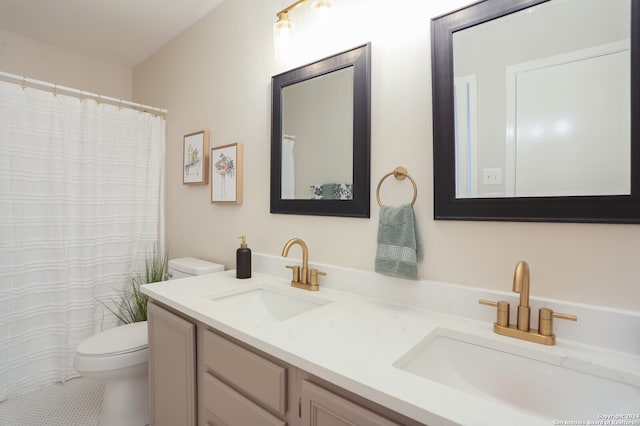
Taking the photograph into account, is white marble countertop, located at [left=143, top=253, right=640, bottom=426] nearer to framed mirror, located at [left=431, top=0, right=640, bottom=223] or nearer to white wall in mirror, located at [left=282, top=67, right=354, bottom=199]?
framed mirror, located at [left=431, top=0, right=640, bottom=223]

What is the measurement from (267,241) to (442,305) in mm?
972

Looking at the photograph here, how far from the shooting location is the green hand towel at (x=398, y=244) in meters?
1.14

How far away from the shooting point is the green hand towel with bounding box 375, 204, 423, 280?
44.8 inches

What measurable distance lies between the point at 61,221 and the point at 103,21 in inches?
55.7

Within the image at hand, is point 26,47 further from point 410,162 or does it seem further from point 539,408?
point 539,408

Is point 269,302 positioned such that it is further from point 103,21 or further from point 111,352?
point 103,21

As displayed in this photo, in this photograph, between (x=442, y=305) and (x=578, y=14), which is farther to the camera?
(x=442, y=305)

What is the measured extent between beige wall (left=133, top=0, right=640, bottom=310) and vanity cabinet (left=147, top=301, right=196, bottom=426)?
603mm

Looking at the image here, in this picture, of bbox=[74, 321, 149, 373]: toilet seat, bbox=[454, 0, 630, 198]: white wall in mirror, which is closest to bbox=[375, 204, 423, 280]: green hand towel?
bbox=[454, 0, 630, 198]: white wall in mirror

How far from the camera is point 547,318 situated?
866 mm

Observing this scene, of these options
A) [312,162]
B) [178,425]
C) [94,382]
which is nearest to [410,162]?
[312,162]

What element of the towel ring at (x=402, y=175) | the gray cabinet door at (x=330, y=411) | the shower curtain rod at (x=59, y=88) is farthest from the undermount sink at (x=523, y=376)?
the shower curtain rod at (x=59, y=88)

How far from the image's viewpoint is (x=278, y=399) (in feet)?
2.84

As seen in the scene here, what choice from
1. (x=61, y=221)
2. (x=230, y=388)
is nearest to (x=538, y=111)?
(x=230, y=388)
